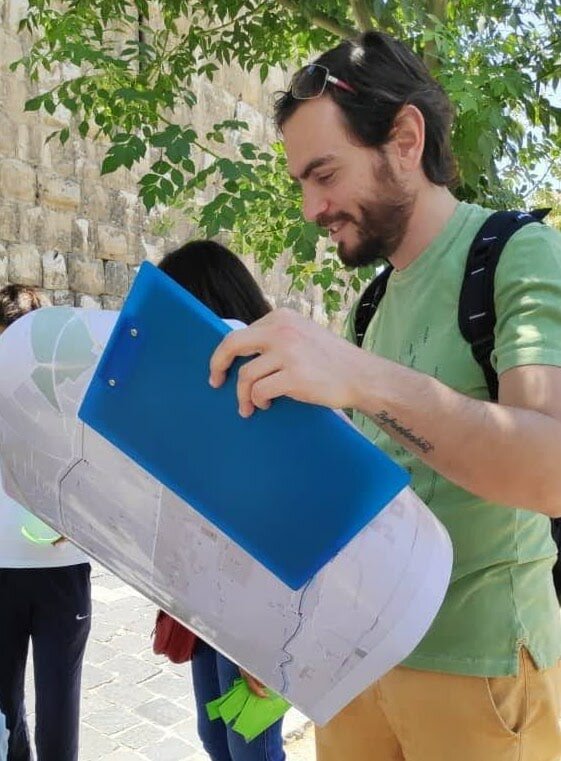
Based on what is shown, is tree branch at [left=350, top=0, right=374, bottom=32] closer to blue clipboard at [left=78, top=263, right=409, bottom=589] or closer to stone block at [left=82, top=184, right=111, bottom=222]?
blue clipboard at [left=78, top=263, right=409, bottom=589]

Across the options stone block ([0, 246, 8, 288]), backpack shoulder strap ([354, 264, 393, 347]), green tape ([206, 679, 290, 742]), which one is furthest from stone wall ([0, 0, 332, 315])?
backpack shoulder strap ([354, 264, 393, 347])

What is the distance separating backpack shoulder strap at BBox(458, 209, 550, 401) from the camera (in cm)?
114

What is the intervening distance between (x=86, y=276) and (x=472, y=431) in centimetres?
549

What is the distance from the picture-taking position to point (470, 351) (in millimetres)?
1162

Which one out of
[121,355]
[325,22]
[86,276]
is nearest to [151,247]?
[86,276]

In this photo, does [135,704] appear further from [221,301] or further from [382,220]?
[382,220]

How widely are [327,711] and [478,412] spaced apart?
42 cm

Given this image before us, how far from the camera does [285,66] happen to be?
3656 mm

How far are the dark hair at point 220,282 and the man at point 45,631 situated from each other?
79cm

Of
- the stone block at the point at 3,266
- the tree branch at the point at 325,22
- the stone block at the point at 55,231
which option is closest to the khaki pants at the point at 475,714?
the tree branch at the point at 325,22

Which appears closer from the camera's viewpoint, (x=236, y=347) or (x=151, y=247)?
(x=236, y=347)

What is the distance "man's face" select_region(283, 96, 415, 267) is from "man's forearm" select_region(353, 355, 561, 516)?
0.39 meters

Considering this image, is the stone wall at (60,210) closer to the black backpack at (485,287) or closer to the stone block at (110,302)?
the stone block at (110,302)

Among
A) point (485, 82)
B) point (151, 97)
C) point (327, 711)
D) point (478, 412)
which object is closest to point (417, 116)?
point (478, 412)
